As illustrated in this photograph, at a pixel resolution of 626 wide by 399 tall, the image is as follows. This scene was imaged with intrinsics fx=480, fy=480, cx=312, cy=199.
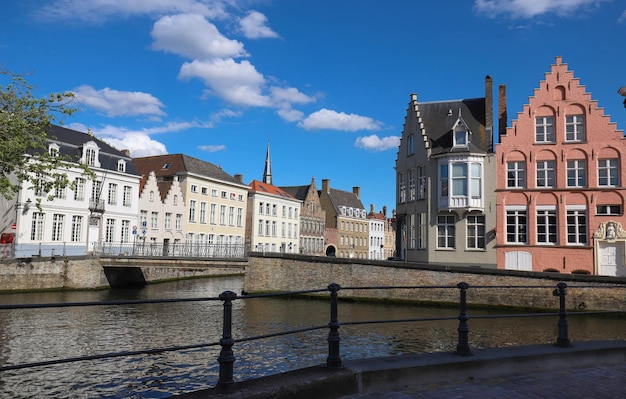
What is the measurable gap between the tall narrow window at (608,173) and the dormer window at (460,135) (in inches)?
290

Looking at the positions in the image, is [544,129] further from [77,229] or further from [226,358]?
[77,229]

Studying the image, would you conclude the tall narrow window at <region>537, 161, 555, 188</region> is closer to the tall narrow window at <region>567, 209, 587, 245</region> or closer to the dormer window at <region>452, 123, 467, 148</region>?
the tall narrow window at <region>567, 209, 587, 245</region>

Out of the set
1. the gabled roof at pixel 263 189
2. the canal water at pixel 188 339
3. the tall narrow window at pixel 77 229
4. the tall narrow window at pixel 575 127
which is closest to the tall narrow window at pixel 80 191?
the tall narrow window at pixel 77 229

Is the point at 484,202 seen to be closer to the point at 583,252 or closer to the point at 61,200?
the point at 583,252

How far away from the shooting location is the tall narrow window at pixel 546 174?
→ 27.6 m

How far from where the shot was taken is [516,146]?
1108 inches

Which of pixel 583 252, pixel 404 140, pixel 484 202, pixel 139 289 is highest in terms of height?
pixel 404 140

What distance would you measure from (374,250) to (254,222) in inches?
1206

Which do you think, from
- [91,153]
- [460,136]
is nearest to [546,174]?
[460,136]

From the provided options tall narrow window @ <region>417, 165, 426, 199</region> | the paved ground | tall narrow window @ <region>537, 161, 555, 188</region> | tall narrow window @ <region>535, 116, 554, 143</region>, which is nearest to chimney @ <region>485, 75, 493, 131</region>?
tall narrow window @ <region>535, 116, 554, 143</region>

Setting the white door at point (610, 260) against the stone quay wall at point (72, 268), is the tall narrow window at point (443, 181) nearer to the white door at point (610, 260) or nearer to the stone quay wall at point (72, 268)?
the white door at point (610, 260)

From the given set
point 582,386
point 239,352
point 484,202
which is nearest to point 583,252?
point 484,202

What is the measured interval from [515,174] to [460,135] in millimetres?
3906

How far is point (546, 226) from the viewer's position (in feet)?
89.9
